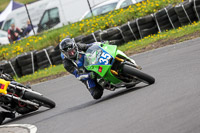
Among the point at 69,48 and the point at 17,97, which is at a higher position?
the point at 69,48

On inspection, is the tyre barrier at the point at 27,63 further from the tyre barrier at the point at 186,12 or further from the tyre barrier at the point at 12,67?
the tyre barrier at the point at 186,12

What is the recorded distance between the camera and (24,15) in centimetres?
2545

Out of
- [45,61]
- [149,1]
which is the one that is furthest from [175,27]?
[45,61]

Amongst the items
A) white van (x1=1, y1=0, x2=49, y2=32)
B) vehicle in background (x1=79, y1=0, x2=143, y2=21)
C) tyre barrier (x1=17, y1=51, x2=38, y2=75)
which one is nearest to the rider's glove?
tyre barrier (x1=17, y1=51, x2=38, y2=75)

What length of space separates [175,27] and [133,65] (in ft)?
32.0

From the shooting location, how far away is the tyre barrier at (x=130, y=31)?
1796 centimetres

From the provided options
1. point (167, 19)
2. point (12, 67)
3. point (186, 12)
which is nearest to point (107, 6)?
point (167, 19)

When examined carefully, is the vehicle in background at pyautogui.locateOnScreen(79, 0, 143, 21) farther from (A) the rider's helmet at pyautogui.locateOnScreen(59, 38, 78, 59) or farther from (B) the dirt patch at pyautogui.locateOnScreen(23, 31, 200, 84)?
(A) the rider's helmet at pyautogui.locateOnScreen(59, 38, 78, 59)

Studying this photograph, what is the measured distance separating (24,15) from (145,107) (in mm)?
19175

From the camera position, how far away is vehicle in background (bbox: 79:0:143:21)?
76.2 feet

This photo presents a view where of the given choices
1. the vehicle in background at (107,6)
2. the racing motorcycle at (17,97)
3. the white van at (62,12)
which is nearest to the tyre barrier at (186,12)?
the vehicle in background at (107,6)

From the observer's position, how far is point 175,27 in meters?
18.6

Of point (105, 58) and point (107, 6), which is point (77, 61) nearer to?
point (105, 58)

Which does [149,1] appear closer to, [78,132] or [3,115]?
[3,115]
